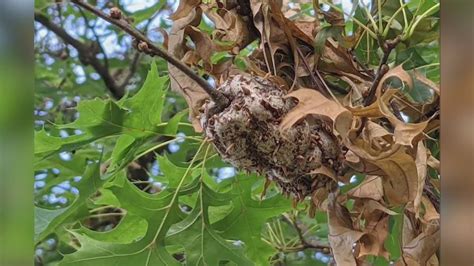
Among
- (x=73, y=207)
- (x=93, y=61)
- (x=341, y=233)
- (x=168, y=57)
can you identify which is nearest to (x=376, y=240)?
(x=341, y=233)

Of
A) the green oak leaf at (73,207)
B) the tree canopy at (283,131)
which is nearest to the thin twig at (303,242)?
the tree canopy at (283,131)

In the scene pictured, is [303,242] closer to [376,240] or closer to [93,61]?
[376,240]

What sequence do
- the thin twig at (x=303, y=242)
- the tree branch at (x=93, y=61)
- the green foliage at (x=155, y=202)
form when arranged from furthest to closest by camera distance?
the tree branch at (x=93, y=61)
the thin twig at (x=303, y=242)
the green foliage at (x=155, y=202)

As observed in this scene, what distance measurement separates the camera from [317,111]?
0.32m

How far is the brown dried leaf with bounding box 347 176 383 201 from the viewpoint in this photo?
1.18 ft

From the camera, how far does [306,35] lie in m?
0.40

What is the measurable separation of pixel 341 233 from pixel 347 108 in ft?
0.21

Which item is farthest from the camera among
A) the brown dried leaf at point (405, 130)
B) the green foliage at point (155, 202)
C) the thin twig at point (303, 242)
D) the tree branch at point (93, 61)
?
the tree branch at point (93, 61)

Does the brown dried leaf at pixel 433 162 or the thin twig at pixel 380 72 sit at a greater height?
the thin twig at pixel 380 72

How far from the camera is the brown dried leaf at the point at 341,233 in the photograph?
0.35 m

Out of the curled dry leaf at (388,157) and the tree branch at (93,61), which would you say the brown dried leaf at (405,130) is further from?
the tree branch at (93,61)

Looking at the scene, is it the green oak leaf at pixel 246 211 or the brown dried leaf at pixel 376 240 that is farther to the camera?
the green oak leaf at pixel 246 211

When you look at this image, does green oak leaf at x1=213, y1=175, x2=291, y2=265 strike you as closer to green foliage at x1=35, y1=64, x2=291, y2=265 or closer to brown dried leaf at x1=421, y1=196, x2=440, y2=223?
green foliage at x1=35, y1=64, x2=291, y2=265
